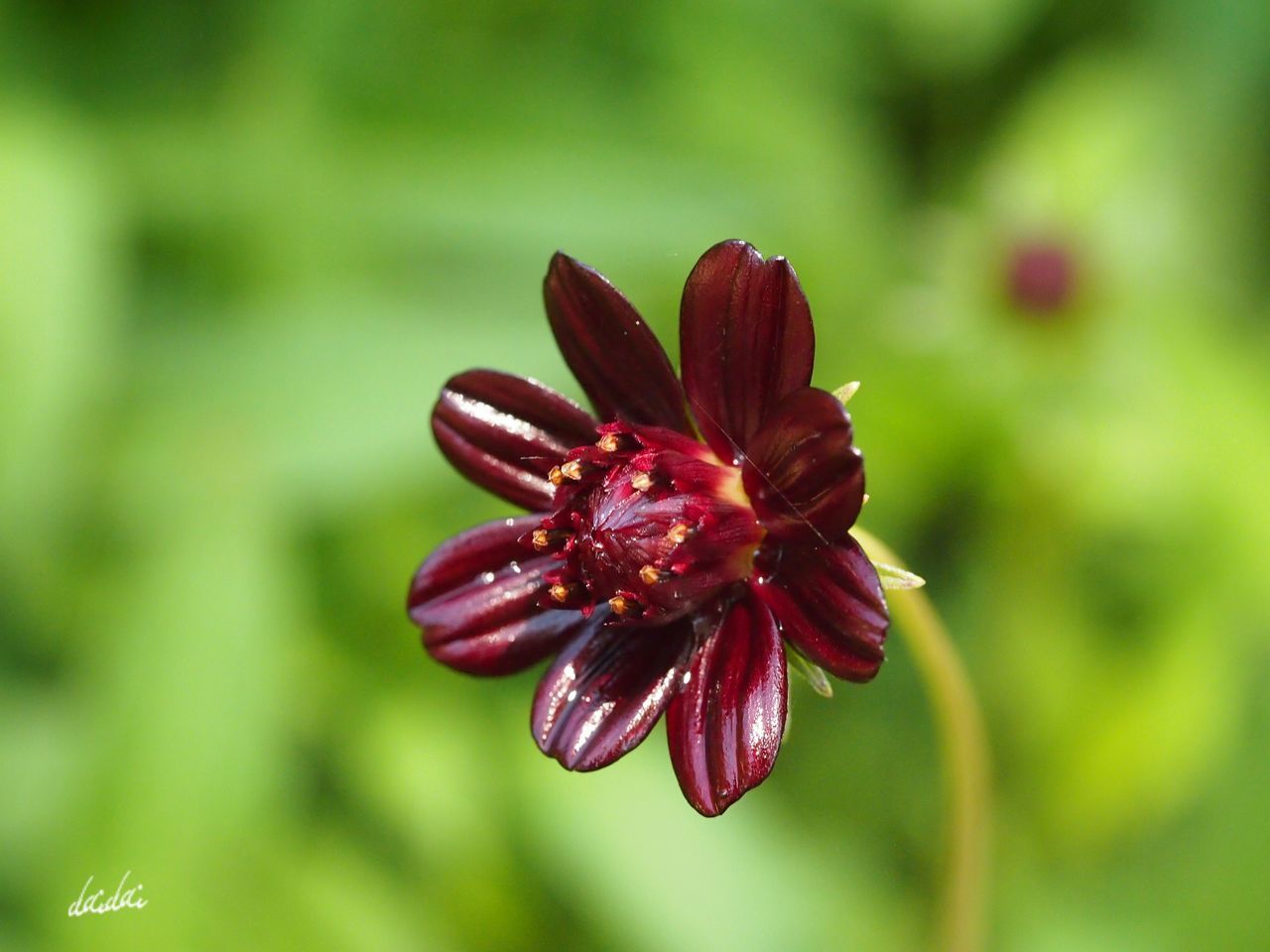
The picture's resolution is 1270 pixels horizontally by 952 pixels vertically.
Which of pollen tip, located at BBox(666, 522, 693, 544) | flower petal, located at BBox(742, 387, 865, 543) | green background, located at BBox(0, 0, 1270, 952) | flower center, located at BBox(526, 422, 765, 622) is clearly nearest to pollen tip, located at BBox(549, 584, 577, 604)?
flower center, located at BBox(526, 422, 765, 622)

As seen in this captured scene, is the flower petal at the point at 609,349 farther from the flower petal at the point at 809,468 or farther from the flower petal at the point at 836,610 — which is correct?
the flower petal at the point at 836,610

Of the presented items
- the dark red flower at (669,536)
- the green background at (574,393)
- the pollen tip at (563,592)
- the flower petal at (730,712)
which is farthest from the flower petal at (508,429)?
the green background at (574,393)

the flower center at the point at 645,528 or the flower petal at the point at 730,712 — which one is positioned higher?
the flower center at the point at 645,528

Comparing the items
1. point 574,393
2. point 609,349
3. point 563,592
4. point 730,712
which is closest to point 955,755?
point 730,712

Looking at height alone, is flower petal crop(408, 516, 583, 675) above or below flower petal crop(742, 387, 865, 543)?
below
